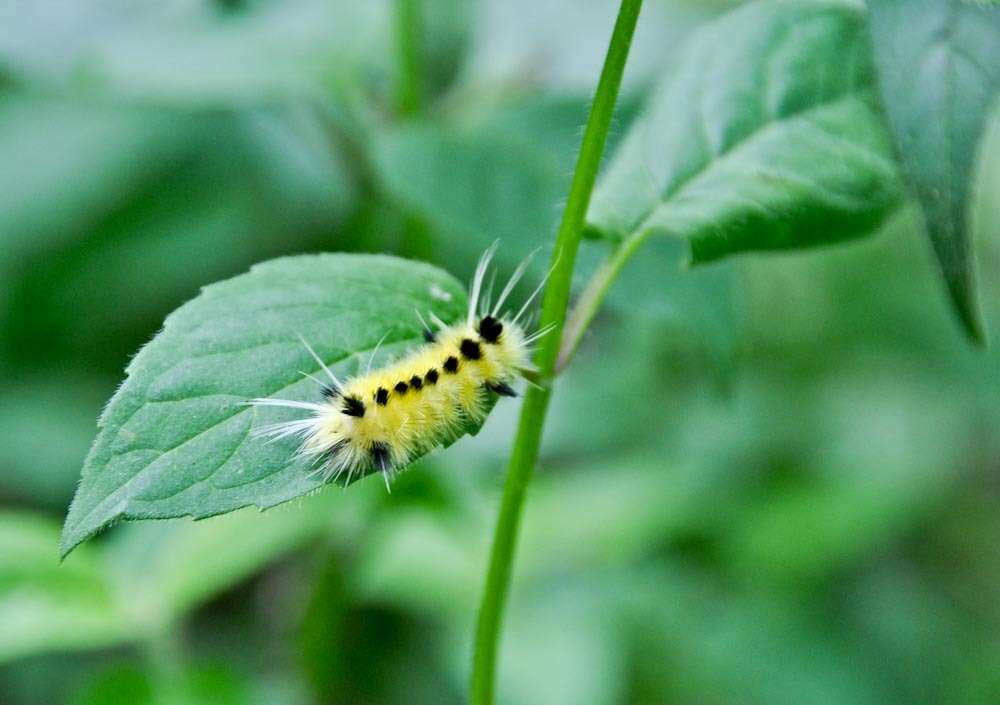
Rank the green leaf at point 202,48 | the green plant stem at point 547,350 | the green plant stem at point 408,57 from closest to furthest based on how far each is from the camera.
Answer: the green plant stem at point 547,350
the green plant stem at point 408,57
the green leaf at point 202,48

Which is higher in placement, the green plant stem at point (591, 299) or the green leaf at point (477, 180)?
the green plant stem at point (591, 299)

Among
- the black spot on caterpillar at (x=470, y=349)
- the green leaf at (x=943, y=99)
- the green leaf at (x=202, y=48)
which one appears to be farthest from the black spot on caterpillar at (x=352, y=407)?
the green leaf at (x=202, y=48)

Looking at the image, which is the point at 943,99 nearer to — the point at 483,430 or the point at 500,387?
the point at 500,387

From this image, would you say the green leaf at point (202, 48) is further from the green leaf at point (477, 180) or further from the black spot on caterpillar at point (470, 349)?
the black spot on caterpillar at point (470, 349)

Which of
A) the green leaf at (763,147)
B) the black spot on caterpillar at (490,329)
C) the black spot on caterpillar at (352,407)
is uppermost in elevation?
the green leaf at (763,147)

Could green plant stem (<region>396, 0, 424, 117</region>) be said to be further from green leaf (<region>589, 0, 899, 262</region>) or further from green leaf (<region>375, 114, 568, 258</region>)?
green leaf (<region>589, 0, 899, 262</region>)

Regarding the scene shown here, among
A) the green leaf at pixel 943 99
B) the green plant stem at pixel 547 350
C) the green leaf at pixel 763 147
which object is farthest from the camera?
the green leaf at pixel 763 147

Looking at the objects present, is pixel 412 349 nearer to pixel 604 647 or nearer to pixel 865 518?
pixel 604 647
